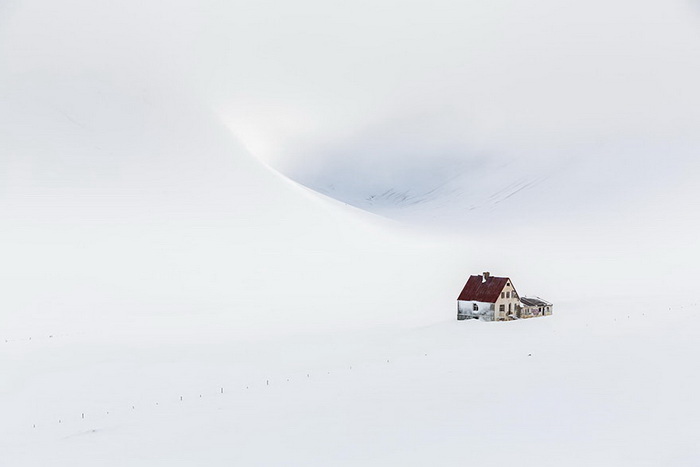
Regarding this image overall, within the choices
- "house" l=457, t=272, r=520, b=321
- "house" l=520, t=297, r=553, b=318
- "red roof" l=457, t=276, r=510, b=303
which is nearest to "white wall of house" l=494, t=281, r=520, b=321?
"house" l=457, t=272, r=520, b=321

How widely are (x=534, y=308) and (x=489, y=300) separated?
2.79 meters

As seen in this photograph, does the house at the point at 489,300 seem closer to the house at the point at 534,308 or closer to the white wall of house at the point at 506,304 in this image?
the white wall of house at the point at 506,304

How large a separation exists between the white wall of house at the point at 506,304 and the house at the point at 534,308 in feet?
1.68

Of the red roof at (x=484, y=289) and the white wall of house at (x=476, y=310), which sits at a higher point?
the red roof at (x=484, y=289)

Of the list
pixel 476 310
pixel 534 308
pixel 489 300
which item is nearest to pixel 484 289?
pixel 489 300

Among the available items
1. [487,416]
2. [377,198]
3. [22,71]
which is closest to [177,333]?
[487,416]

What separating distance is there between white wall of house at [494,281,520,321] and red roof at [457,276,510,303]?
26 cm

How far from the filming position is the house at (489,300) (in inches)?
1435

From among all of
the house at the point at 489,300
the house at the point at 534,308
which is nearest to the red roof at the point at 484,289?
the house at the point at 489,300

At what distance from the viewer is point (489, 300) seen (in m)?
36.4

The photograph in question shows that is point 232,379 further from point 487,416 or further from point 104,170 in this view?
point 104,170

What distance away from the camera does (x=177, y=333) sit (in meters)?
33.7

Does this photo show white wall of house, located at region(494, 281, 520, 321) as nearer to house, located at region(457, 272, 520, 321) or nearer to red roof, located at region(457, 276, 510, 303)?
house, located at region(457, 272, 520, 321)

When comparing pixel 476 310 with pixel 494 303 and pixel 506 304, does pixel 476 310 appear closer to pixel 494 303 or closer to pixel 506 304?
pixel 494 303
